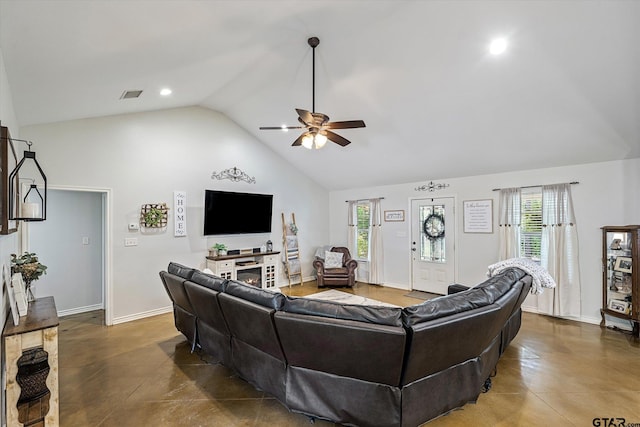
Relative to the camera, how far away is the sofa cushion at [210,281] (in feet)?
9.17

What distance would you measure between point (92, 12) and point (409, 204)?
19.2ft

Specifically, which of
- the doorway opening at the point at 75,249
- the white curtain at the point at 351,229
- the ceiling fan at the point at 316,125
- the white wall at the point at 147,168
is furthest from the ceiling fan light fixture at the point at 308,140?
the white curtain at the point at 351,229

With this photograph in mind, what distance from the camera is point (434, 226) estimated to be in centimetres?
612

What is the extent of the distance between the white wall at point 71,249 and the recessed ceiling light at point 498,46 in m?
6.04

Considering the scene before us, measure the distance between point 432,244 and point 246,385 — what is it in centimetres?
467

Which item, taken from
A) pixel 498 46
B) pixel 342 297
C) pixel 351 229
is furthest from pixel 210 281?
pixel 351 229

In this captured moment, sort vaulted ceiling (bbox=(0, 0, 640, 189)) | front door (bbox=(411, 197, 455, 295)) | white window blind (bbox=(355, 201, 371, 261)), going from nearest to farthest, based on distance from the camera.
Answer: vaulted ceiling (bbox=(0, 0, 640, 189)) → front door (bbox=(411, 197, 455, 295)) → white window blind (bbox=(355, 201, 371, 261))

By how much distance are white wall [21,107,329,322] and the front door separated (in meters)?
3.50

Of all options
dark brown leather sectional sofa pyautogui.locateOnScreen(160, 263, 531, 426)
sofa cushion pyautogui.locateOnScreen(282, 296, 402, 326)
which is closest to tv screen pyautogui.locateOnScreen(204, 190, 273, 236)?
dark brown leather sectional sofa pyautogui.locateOnScreen(160, 263, 531, 426)

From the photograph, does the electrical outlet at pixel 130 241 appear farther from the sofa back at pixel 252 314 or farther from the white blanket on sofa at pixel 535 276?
the white blanket on sofa at pixel 535 276

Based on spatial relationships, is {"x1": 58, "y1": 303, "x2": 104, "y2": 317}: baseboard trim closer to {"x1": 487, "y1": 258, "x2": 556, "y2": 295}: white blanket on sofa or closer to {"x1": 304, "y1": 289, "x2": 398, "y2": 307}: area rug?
{"x1": 304, "y1": 289, "x2": 398, "y2": 307}: area rug

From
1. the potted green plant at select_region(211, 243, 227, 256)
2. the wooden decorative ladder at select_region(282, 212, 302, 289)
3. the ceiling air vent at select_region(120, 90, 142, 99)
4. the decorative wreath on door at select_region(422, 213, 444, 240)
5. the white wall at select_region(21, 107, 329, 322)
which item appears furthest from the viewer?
the wooden decorative ladder at select_region(282, 212, 302, 289)

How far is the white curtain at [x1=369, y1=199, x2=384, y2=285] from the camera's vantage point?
6.92m

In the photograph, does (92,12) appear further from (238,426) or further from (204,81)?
(238,426)
